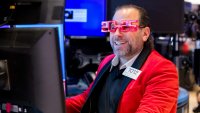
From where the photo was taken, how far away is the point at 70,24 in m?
2.79

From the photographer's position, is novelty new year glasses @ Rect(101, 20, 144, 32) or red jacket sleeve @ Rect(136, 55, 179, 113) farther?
novelty new year glasses @ Rect(101, 20, 144, 32)

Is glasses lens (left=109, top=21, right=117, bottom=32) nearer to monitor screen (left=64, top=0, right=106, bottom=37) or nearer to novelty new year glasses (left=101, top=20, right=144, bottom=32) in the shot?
novelty new year glasses (left=101, top=20, right=144, bottom=32)

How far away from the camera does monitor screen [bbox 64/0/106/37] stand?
2744 millimetres

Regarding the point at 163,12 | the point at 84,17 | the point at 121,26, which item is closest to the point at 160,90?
the point at 121,26

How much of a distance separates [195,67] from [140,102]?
430 cm

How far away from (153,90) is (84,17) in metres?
1.47

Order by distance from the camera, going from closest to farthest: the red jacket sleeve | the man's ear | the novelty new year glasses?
the red jacket sleeve < the novelty new year glasses < the man's ear

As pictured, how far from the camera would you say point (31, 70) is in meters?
0.87

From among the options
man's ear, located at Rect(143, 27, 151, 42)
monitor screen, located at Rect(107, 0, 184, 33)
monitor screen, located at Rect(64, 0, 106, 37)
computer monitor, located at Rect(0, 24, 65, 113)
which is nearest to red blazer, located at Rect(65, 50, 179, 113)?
man's ear, located at Rect(143, 27, 151, 42)

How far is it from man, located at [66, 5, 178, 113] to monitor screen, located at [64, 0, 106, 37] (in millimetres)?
1002

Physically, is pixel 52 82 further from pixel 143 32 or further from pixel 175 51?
pixel 175 51

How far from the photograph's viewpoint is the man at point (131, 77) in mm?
1450

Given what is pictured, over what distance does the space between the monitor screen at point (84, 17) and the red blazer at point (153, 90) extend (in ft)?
4.11

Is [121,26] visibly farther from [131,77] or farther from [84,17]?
[84,17]
